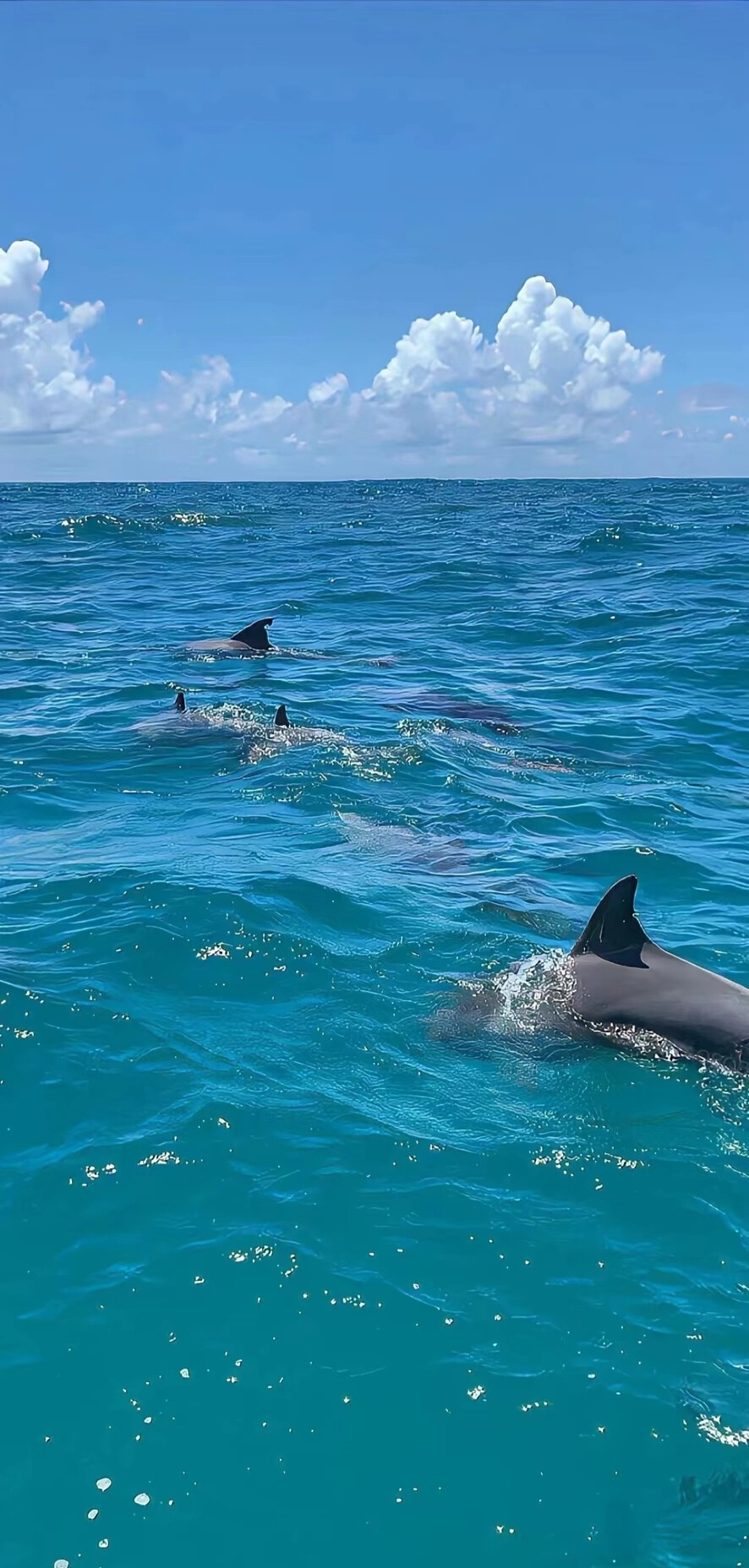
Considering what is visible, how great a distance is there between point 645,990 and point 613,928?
57cm

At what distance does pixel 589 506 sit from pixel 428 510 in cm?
1088

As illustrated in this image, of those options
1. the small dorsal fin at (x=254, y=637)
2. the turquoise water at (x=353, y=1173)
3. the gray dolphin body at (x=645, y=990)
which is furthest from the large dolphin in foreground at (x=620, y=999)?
the small dorsal fin at (x=254, y=637)

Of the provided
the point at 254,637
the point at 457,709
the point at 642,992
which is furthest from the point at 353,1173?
the point at 254,637

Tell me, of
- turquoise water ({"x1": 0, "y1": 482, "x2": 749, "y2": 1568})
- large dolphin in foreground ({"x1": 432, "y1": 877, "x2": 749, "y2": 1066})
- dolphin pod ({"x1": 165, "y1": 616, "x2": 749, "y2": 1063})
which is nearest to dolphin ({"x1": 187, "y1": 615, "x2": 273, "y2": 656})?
turquoise water ({"x1": 0, "y1": 482, "x2": 749, "y2": 1568})

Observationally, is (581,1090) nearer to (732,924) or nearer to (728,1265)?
(728,1265)

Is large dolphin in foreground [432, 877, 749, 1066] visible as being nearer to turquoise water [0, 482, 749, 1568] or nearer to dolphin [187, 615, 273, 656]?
turquoise water [0, 482, 749, 1568]

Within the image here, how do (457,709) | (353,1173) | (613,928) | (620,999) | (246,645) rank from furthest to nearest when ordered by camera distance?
(246,645) < (457,709) < (613,928) < (620,999) < (353,1173)

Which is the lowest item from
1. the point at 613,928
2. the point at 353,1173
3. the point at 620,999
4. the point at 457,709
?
the point at 353,1173

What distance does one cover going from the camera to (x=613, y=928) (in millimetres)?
9211

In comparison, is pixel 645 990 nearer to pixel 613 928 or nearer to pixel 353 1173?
pixel 613 928

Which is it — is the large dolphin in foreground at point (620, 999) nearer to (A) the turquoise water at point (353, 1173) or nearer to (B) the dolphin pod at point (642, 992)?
(B) the dolphin pod at point (642, 992)

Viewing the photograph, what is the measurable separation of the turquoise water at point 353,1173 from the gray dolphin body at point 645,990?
1.03ft

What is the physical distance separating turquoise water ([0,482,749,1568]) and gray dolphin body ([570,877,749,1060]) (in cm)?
31

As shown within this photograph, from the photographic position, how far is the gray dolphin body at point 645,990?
8562mm
